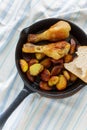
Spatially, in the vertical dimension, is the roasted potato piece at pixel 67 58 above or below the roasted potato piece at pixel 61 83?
above

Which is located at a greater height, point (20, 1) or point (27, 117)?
point (20, 1)

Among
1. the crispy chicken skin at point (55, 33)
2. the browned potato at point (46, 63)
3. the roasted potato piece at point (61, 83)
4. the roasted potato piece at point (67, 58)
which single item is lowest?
the roasted potato piece at point (61, 83)

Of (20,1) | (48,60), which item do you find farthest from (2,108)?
(20,1)

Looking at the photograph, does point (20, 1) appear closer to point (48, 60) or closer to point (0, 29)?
point (0, 29)

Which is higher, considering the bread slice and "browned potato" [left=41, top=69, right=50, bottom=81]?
"browned potato" [left=41, top=69, right=50, bottom=81]
